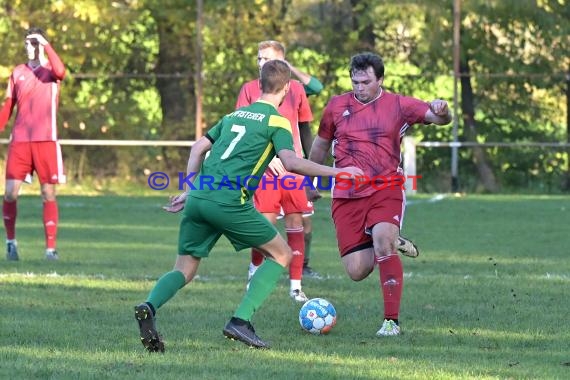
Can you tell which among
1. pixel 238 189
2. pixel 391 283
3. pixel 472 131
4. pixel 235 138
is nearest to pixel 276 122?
pixel 235 138

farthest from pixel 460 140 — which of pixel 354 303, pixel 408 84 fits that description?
pixel 354 303

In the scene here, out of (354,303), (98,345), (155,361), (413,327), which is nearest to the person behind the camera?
(155,361)

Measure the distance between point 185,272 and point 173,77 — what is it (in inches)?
732

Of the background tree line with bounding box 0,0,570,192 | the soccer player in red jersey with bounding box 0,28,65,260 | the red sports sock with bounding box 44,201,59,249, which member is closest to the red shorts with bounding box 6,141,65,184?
the soccer player in red jersey with bounding box 0,28,65,260

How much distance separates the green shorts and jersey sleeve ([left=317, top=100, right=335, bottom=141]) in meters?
1.32

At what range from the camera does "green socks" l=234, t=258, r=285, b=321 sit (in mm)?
7238

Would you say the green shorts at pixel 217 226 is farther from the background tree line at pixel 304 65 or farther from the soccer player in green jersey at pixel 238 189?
the background tree line at pixel 304 65

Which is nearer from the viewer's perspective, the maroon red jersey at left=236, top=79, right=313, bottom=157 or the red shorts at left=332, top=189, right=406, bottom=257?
the red shorts at left=332, top=189, right=406, bottom=257

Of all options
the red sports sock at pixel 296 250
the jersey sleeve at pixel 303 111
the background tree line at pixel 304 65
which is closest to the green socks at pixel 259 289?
the red sports sock at pixel 296 250

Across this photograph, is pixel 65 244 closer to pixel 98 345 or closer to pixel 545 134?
pixel 98 345

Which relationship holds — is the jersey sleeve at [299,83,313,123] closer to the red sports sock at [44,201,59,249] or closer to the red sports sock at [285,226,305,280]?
the red sports sock at [285,226,305,280]

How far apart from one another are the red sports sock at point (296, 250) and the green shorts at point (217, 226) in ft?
7.99

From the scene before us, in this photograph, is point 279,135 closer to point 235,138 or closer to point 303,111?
point 235,138

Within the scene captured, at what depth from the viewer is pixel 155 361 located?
6.69m
